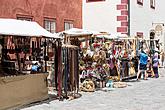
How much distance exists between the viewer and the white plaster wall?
25156mm

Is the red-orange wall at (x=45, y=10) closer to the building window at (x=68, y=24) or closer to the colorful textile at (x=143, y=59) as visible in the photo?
the building window at (x=68, y=24)

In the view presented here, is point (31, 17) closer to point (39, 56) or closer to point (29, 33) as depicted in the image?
point (39, 56)

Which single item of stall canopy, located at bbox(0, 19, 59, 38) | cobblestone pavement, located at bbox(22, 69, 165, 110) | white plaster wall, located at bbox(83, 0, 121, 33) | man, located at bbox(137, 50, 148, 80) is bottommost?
cobblestone pavement, located at bbox(22, 69, 165, 110)

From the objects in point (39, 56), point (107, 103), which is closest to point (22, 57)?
point (39, 56)

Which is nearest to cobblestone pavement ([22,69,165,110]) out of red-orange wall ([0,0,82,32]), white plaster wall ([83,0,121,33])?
red-orange wall ([0,0,82,32])

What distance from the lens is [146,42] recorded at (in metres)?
25.5

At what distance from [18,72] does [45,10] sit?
25.9 feet

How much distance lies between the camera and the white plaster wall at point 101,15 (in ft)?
82.5

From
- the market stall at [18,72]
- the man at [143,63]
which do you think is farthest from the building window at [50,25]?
the market stall at [18,72]

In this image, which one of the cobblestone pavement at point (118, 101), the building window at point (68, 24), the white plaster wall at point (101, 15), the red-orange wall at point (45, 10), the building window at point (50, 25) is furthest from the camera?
the white plaster wall at point (101, 15)

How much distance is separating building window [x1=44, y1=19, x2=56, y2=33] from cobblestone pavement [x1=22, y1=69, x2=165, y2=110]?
527 centimetres

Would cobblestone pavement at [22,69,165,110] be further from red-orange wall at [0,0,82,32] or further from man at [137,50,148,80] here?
red-orange wall at [0,0,82,32]

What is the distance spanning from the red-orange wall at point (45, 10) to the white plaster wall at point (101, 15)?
115cm

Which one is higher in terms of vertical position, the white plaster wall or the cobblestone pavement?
the white plaster wall
